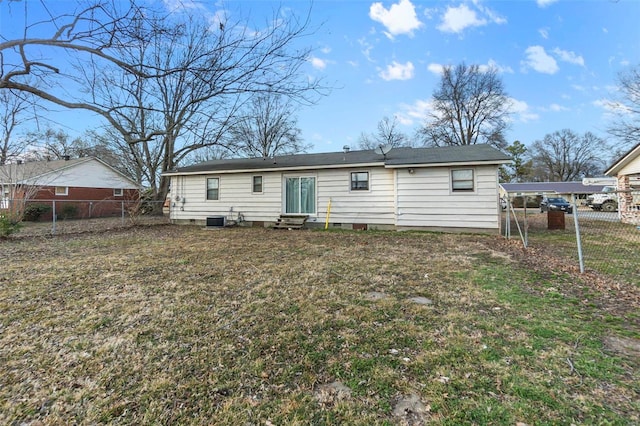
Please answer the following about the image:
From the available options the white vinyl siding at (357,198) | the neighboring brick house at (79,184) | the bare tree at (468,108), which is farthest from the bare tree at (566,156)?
the neighboring brick house at (79,184)

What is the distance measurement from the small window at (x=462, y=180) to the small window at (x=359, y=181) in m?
2.90

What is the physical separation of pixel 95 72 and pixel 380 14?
6620mm

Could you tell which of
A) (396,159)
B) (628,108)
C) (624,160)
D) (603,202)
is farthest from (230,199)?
(603,202)

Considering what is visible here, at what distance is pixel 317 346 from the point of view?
8.09ft

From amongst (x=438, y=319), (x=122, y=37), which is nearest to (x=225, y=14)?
(x=122, y=37)

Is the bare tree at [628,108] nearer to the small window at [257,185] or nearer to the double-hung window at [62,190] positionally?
the small window at [257,185]

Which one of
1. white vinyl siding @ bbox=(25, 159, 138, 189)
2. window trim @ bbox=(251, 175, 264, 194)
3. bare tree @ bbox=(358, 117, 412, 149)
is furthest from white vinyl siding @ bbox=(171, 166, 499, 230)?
bare tree @ bbox=(358, 117, 412, 149)

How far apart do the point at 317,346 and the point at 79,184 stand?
78.9ft

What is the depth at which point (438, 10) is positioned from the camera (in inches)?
355

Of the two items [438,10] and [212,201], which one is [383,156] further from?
[212,201]

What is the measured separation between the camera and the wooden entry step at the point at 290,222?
11.0m

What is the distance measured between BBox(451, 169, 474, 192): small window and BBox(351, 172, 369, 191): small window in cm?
290

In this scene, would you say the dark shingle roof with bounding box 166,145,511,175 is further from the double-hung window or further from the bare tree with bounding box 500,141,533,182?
the bare tree with bounding box 500,141,533,182

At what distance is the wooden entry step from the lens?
11000 mm
